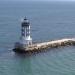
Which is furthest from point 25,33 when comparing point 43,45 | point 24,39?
point 43,45

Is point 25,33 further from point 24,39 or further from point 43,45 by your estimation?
point 43,45

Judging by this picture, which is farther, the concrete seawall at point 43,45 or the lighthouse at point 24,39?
the lighthouse at point 24,39

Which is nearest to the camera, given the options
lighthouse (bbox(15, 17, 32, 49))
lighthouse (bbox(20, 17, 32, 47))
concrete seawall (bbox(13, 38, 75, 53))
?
concrete seawall (bbox(13, 38, 75, 53))

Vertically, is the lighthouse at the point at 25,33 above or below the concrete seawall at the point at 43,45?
above

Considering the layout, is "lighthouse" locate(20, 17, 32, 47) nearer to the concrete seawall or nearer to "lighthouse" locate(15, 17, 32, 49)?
"lighthouse" locate(15, 17, 32, 49)

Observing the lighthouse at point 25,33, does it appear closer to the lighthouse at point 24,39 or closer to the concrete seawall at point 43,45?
the lighthouse at point 24,39

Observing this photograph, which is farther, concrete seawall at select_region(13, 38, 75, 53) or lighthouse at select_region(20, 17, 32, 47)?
lighthouse at select_region(20, 17, 32, 47)

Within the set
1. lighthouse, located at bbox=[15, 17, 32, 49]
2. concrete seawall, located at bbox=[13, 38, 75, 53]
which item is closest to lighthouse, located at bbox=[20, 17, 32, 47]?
lighthouse, located at bbox=[15, 17, 32, 49]

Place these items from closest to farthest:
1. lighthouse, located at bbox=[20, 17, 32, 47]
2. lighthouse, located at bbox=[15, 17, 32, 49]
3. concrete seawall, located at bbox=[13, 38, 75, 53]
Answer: concrete seawall, located at bbox=[13, 38, 75, 53] < lighthouse, located at bbox=[15, 17, 32, 49] < lighthouse, located at bbox=[20, 17, 32, 47]

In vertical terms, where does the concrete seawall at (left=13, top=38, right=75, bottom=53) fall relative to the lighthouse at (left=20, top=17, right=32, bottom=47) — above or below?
below

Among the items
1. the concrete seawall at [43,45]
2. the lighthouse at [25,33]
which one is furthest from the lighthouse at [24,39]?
the concrete seawall at [43,45]

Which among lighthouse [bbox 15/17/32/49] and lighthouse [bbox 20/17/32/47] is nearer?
lighthouse [bbox 15/17/32/49]
